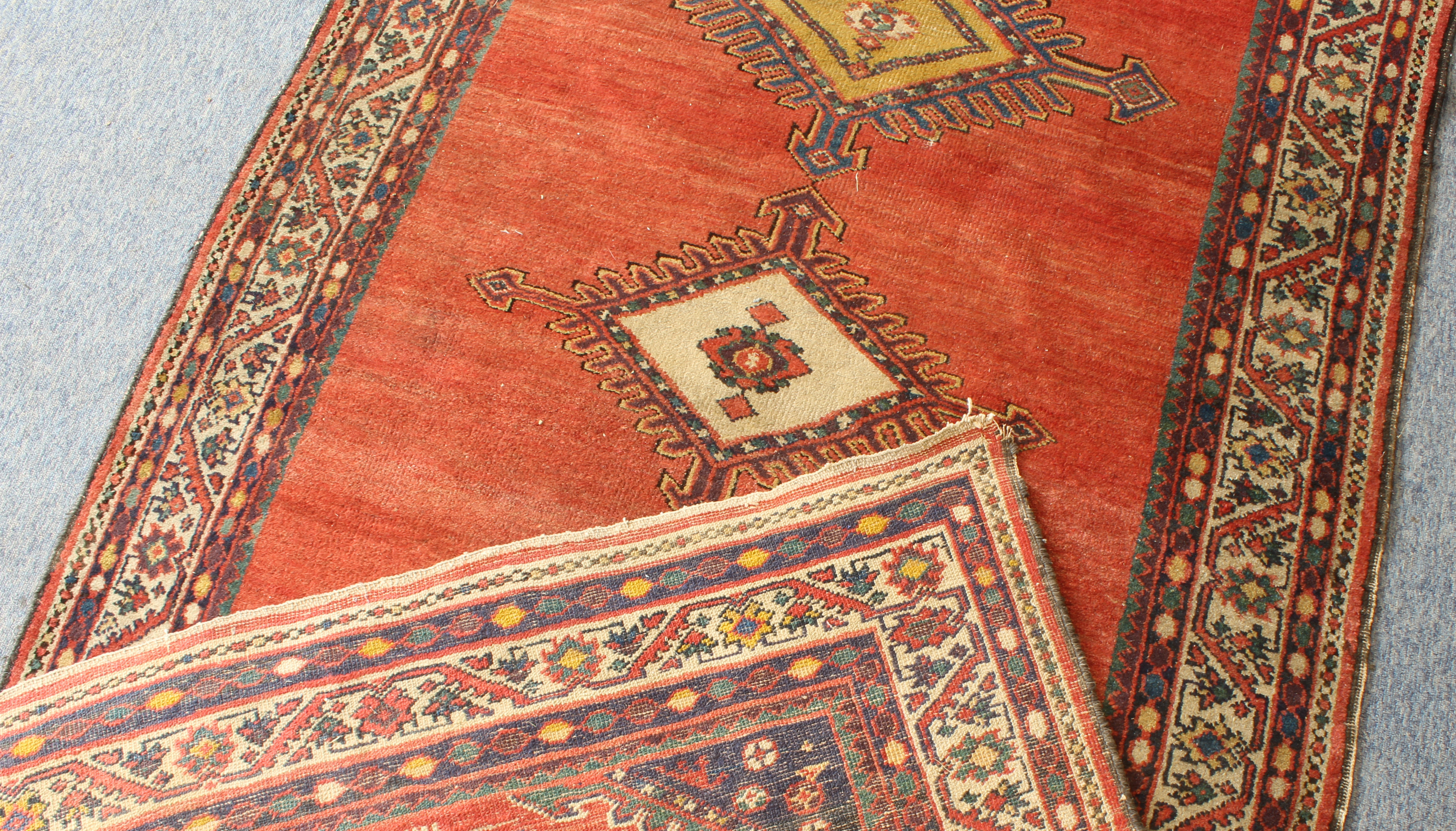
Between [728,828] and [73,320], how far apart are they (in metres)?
1.28

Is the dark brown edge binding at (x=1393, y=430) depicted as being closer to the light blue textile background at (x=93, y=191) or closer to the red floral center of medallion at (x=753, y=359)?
the red floral center of medallion at (x=753, y=359)

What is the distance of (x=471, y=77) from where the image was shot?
5.51 feet

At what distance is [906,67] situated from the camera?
1.70m

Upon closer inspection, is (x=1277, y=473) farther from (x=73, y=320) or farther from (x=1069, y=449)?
(x=73, y=320)

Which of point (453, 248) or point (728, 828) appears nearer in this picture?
point (728, 828)

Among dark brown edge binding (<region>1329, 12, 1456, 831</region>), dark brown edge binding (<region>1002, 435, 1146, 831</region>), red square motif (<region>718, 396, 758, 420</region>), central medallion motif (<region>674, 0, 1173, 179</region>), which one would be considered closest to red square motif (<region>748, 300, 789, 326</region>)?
red square motif (<region>718, 396, 758, 420</region>)

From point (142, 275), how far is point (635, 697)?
3.50ft

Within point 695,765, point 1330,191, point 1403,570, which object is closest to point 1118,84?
point 1330,191

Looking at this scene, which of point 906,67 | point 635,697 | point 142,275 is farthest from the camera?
point 906,67

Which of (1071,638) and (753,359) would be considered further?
(753,359)

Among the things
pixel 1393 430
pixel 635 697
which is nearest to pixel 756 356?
pixel 635 697

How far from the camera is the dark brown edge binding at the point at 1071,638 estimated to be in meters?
1.20

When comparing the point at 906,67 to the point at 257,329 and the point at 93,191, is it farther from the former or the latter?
the point at 93,191

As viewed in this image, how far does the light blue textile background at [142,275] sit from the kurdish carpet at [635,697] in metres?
0.31
